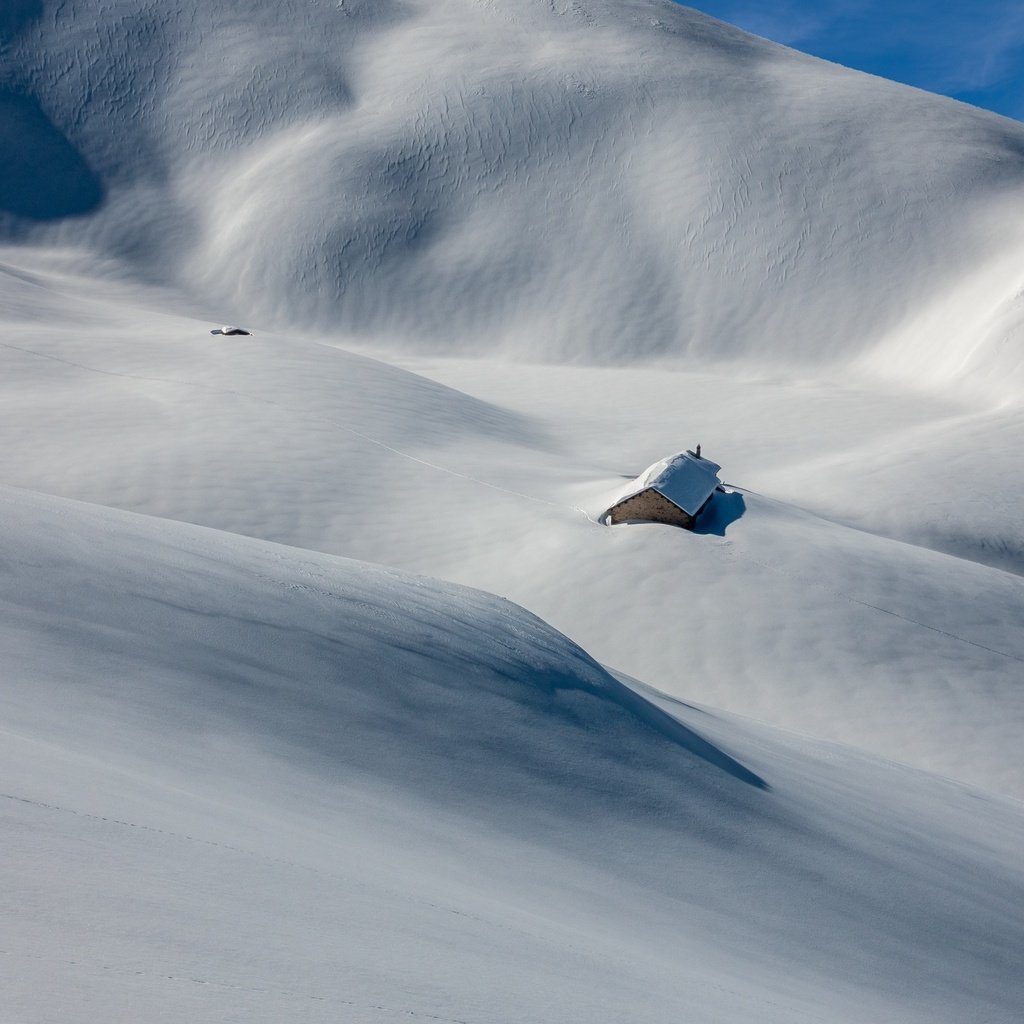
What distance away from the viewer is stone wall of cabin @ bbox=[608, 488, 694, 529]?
1723 cm

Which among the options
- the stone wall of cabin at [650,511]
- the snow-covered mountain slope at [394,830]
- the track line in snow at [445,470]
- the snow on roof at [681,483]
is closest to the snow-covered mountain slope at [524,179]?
the snow on roof at [681,483]

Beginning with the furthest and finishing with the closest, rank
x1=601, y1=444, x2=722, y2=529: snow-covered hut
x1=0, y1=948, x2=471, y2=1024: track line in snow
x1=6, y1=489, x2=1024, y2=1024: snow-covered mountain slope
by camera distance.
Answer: x1=601, y1=444, x2=722, y2=529: snow-covered hut
x1=6, y1=489, x2=1024, y2=1024: snow-covered mountain slope
x1=0, y1=948, x2=471, y2=1024: track line in snow

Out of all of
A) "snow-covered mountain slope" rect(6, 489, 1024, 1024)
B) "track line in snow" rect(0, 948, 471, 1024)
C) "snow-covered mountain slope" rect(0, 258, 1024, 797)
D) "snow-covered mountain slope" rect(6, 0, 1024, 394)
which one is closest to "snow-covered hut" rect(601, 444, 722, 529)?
"snow-covered mountain slope" rect(0, 258, 1024, 797)

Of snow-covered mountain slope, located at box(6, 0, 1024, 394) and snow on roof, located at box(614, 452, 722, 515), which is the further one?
snow-covered mountain slope, located at box(6, 0, 1024, 394)

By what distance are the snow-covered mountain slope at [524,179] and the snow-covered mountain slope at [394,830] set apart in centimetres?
2765

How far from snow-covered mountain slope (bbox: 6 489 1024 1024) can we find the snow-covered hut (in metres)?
8.55

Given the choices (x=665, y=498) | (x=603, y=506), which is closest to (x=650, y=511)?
(x=665, y=498)

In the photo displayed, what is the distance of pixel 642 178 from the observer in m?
44.3

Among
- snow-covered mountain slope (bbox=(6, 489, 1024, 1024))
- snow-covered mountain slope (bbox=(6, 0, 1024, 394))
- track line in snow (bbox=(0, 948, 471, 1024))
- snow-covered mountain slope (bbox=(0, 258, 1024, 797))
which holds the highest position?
snow-covered mountain slope (bbox=(6, 0, 1024, 394))

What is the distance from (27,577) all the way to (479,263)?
39089mm

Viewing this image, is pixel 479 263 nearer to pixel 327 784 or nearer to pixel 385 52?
pixel 385 52

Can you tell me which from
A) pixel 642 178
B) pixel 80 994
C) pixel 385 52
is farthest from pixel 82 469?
pixel 385 52

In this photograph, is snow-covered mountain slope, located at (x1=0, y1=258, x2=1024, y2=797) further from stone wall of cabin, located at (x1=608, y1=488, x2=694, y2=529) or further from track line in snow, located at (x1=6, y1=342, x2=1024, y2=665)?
stone wall of cabin, located at (x1=608, y1=488, x2=694, y2=529)

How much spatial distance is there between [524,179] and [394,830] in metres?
42.7
